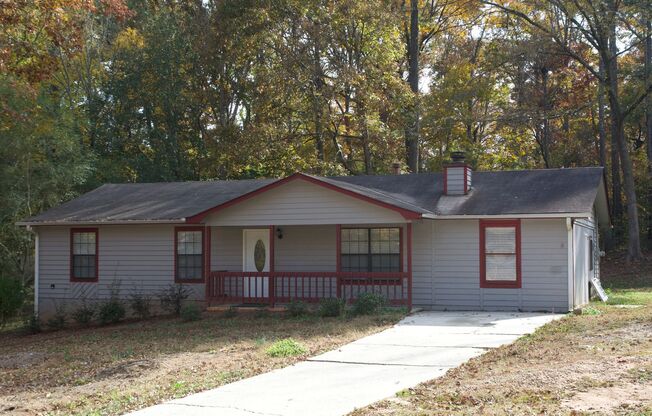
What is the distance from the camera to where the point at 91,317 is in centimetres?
1900

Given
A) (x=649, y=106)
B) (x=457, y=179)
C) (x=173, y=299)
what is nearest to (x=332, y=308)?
(x=173, y=299)

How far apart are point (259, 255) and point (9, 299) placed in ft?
24.3

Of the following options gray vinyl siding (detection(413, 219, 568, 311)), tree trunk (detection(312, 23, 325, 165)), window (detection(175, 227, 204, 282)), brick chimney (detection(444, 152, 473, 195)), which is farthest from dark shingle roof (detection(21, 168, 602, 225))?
tree trunk (detection(312, 23, 325, 165))

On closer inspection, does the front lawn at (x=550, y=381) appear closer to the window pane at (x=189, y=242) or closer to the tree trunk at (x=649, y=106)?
the window pane at (x=189, y=242)

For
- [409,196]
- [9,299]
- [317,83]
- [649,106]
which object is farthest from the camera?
[649,106]

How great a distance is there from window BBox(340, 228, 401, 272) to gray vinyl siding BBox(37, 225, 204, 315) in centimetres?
406

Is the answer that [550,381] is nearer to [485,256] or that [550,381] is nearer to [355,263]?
[485,256]

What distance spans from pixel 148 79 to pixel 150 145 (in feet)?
9.14

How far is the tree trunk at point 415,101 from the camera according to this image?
30.1m

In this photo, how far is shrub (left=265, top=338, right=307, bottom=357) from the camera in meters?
11.5

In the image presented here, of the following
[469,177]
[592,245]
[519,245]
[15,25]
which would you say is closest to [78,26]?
[15,25]

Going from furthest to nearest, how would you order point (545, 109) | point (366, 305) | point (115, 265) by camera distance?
point (545, 109)
point (115, 265)
point (366, 305)

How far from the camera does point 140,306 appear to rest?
1889 centimetres

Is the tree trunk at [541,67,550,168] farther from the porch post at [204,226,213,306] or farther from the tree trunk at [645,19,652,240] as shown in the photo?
the porch post at [204,226,213,306]
